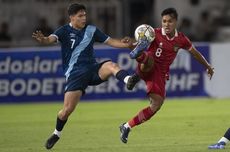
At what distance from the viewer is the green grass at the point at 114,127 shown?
13.2 m

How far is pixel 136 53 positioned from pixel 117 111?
309 inches

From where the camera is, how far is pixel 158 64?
13.2 meters

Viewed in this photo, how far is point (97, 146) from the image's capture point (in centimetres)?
1316

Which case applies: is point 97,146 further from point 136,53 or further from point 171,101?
point 171,101

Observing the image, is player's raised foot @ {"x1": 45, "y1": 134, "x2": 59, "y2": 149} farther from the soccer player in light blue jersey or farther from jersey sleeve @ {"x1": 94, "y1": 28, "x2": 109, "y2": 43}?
jersey sleeve @ {"x1": 94, "y1": 28, "x2": 109, "y2": 43}

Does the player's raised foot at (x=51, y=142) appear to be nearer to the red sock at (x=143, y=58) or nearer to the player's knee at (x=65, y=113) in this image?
the player's knee at (x=65, y=113)

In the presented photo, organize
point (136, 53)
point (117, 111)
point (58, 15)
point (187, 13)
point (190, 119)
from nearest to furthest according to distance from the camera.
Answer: point (136, 53) → point (190, 119) → point (117, 111) → point (58, 15) → point (187, 13)

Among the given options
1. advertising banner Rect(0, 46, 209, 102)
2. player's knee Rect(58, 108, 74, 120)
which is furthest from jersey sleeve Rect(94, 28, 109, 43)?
advertising banner Rect(0, 46, 209, 102)

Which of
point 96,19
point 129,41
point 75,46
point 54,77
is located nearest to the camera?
point 129,41

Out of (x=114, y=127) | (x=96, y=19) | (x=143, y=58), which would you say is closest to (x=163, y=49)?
(x=143, y=58)

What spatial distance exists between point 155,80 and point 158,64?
285mm

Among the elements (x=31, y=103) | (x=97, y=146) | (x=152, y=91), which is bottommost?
(x=31, y=103)

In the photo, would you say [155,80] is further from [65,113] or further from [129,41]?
[65,113]

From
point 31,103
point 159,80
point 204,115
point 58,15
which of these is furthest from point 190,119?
point 58,15
